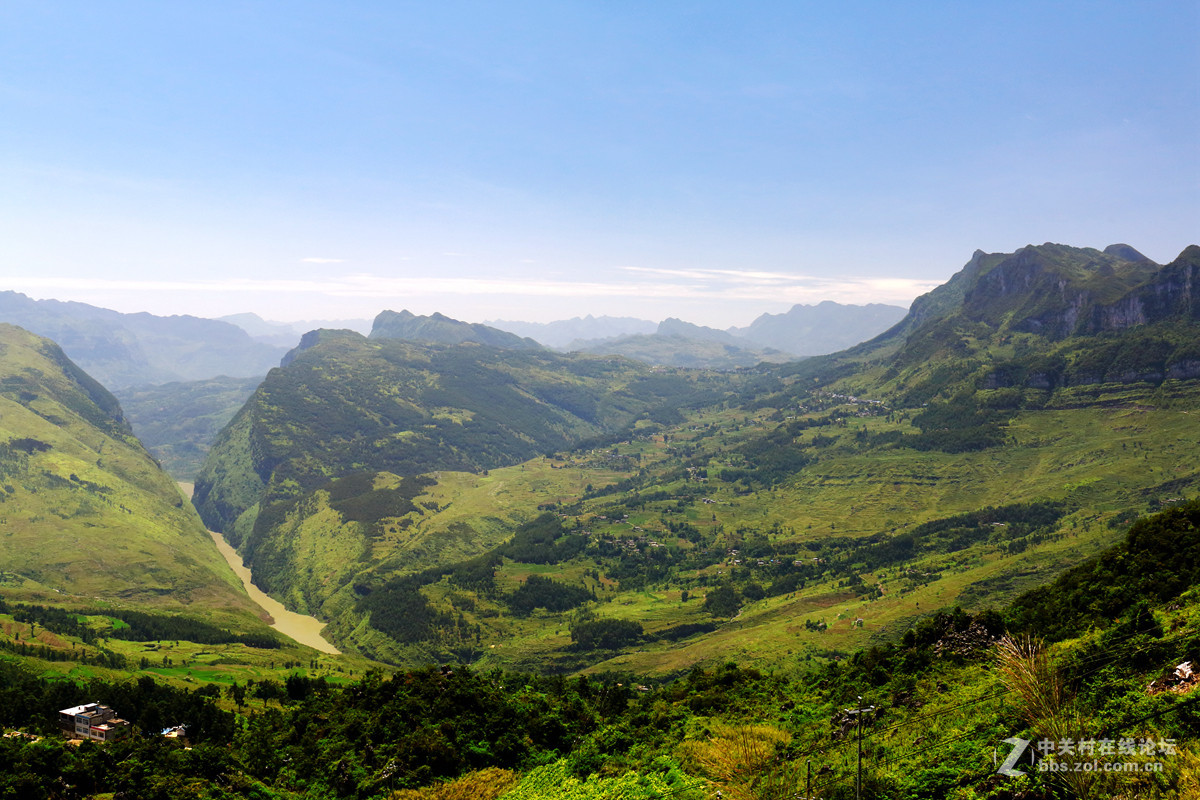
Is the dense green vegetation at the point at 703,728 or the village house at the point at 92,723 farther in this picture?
the village house at the point at 92,723

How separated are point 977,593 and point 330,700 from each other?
152684 millimetres

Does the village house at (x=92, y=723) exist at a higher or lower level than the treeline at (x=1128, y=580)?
lower

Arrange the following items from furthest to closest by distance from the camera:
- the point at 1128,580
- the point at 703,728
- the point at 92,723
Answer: the point at 92,723
the point at 1128,580
the point at 703,728

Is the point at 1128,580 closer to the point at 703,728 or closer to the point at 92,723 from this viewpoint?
the point at 703,728

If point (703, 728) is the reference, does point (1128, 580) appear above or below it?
above

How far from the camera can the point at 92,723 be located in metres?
A: 59.2

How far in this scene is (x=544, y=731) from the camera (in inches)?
2110

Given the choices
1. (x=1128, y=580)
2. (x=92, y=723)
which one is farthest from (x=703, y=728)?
(x=92, y=723)

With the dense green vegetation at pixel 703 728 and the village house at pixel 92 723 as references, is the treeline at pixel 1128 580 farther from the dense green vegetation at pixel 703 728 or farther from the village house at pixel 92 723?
the village house at pixel 92 723

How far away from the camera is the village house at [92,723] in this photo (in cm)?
5747

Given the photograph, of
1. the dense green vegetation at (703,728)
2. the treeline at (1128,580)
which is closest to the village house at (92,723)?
the dense green vegetation at (703,728)

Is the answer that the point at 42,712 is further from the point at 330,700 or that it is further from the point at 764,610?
the point at 764,610

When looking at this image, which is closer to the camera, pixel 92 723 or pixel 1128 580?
pixel 1128 580

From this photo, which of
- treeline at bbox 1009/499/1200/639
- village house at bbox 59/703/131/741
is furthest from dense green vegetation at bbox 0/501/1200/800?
village house at bbox 59/703/131/741
